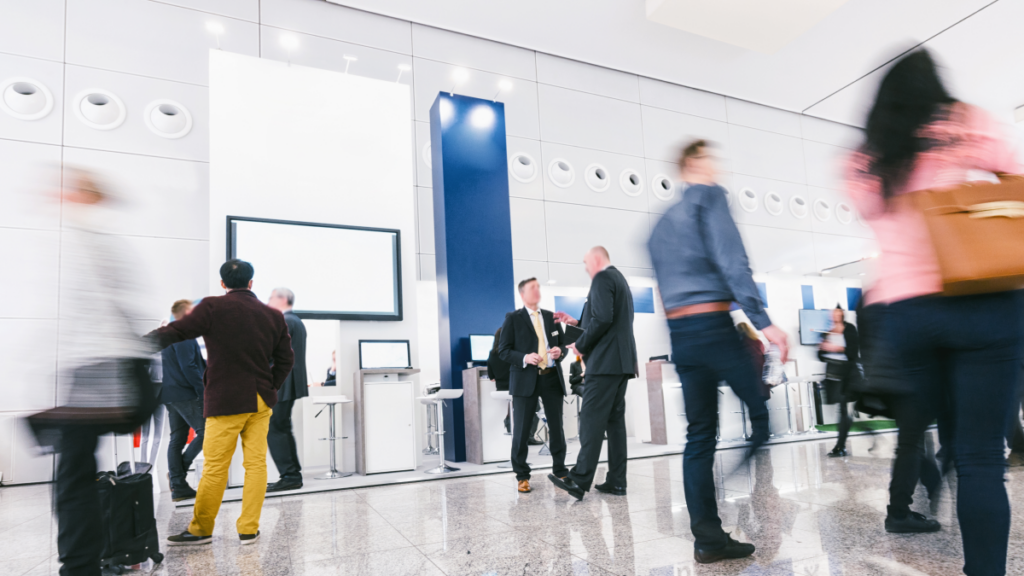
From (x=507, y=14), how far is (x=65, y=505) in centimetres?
785

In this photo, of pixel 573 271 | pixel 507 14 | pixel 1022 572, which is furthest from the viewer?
pixel 573 271

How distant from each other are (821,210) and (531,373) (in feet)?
31.7

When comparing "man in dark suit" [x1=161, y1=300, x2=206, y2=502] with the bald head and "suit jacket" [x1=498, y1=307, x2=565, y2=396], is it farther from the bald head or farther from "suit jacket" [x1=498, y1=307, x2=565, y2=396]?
the bald head

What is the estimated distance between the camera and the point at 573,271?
8922mm

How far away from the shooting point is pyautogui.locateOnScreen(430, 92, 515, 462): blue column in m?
6.22

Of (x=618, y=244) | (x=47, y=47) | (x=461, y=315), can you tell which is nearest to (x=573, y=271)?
(x=618, y=244)

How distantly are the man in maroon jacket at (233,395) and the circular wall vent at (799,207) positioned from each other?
10514 millimetres

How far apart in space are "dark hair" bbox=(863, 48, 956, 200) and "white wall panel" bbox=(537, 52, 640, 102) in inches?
317

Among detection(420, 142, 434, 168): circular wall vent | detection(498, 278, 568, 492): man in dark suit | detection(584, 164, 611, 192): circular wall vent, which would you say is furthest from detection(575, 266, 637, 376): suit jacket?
detection(584, 164, 611, 192): circular wall vent

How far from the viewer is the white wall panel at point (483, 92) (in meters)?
8.27

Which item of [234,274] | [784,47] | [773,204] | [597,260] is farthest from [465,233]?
[773,204]

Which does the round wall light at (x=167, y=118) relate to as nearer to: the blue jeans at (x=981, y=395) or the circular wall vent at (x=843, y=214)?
the blue jeans at (x=981, y=395)

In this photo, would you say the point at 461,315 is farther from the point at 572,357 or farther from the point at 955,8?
the point at 955,8

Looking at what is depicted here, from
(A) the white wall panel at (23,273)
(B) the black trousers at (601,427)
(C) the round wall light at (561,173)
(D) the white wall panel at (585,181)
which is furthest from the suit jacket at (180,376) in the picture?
(C) the round wall light at (561,173)
